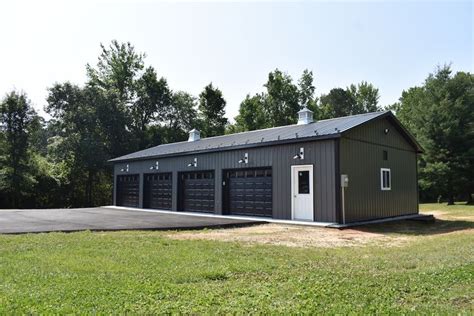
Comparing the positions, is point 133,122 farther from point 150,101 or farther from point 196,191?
point 196,191

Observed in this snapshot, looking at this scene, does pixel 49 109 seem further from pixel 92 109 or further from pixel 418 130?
pixel 418 130

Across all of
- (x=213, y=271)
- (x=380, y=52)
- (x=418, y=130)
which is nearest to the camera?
(x=213, y=271)

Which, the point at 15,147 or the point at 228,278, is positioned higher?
the point at 15,147

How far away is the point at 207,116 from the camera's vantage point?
36.1m

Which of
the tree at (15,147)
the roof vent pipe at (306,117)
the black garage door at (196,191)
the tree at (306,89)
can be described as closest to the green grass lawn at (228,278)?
the black garage door at (196,191)

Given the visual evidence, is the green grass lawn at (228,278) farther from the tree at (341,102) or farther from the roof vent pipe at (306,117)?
the tree at (341,102)

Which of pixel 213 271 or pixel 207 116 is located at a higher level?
pixel 207 116

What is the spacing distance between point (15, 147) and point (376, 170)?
21.2 m

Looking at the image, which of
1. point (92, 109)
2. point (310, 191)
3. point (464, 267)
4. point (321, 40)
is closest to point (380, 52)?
point (321, 40)

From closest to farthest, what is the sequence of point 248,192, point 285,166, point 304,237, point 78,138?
point 304,237
point 285,166
point 248,192
point 78,138

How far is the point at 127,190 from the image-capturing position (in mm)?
21734

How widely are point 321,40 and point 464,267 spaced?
35.9 ft

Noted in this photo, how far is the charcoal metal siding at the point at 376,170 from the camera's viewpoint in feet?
39.2

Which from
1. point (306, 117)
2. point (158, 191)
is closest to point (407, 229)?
point (306, 117)
